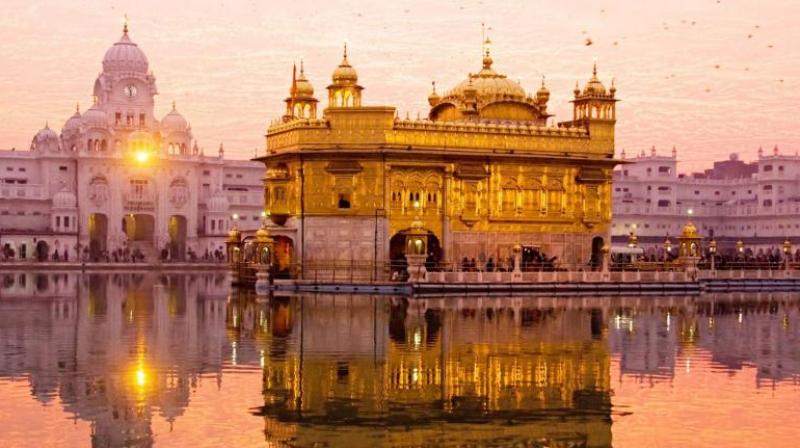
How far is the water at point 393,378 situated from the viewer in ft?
44.4

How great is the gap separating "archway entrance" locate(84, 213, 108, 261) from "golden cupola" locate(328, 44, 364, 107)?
134 feet

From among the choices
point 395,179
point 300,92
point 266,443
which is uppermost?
point 300,92

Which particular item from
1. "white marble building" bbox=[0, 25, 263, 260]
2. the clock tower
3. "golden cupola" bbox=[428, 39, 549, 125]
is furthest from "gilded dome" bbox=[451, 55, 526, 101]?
the clock tower

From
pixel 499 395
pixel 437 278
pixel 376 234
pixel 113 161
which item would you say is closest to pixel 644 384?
pixel 499 395

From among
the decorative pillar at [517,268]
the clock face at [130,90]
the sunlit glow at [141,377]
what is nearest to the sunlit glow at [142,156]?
the clock face at [130,90]

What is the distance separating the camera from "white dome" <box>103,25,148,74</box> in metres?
91.8

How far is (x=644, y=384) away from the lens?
17.9 meters

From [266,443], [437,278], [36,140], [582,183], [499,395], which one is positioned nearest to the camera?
[266,443]

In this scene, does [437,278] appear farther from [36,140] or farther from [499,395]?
[36,140]

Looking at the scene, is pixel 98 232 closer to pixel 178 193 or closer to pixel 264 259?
pixel 178 193

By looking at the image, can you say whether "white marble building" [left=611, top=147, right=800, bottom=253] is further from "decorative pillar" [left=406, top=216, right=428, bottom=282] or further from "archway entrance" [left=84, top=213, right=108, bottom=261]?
"decorative pillar" [left=406, top=216, right=428, bottom=282]

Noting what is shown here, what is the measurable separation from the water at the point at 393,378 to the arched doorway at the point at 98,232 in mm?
55238

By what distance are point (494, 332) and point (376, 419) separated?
11.9 meters

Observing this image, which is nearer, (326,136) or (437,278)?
(437,278)
